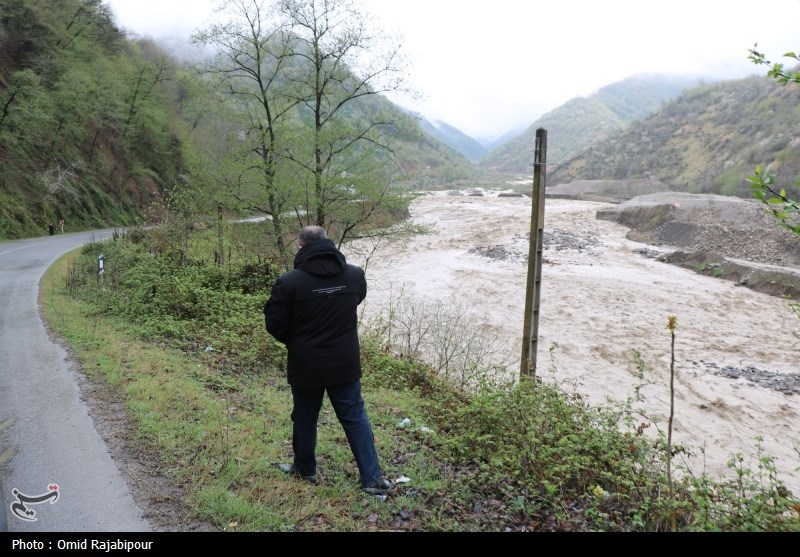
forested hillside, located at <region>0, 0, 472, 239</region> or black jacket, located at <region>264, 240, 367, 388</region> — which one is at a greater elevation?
forested hillside, located at <region>0, 0, 472, 239</region>

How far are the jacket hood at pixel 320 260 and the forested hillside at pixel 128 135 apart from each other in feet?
37.0

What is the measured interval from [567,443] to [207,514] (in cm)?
368

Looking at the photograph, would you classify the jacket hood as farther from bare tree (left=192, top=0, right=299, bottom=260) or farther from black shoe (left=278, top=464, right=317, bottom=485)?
bare tree (left=192, top=0, right=299, bottom=260)

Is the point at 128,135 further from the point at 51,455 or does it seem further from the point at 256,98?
the point at 51,455

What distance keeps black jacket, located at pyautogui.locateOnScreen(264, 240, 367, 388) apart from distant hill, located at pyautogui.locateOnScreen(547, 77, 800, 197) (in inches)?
1918

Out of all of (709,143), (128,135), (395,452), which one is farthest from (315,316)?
(709,143)

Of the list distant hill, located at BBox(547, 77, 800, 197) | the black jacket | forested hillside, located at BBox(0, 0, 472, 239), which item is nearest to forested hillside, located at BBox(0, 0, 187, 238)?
forested hillside, located at BBox(0, 0, 472, 239)

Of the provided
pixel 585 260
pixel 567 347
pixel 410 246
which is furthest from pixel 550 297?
pixel 410 246

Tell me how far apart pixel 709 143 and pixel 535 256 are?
73.2 meters

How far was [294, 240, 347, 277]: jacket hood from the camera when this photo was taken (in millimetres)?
4180

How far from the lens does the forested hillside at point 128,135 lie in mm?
15922
